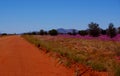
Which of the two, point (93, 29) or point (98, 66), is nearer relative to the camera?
point (98, 66)

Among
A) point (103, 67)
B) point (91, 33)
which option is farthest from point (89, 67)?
point (91, 33)

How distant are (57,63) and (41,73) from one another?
10.5 ft

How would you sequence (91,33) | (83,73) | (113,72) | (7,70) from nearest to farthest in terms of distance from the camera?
(113,72)
(83,73)
(7,70)
(91,33)

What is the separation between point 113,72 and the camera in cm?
1027

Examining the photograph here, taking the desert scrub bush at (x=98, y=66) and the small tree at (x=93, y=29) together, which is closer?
the desert scrub bush at (x=98, y=66)

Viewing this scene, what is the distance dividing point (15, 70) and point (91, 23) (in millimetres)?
57011

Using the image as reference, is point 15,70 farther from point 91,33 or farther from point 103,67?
point 91,33

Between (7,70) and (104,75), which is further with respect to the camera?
(7,70)

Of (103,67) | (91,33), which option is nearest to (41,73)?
(103,67)

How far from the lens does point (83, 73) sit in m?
11.9

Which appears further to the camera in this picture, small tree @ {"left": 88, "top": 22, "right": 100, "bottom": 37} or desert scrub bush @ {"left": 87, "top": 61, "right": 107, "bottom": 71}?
small tree @ {"left": 88, "top": 22, "right": 100, "bottom": 37}

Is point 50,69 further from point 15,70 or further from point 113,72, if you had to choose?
point 113,72

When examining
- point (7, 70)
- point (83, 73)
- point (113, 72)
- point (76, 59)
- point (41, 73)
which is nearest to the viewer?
point (113, 72)

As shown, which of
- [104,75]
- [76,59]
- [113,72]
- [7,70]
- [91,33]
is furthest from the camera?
[91,33]
